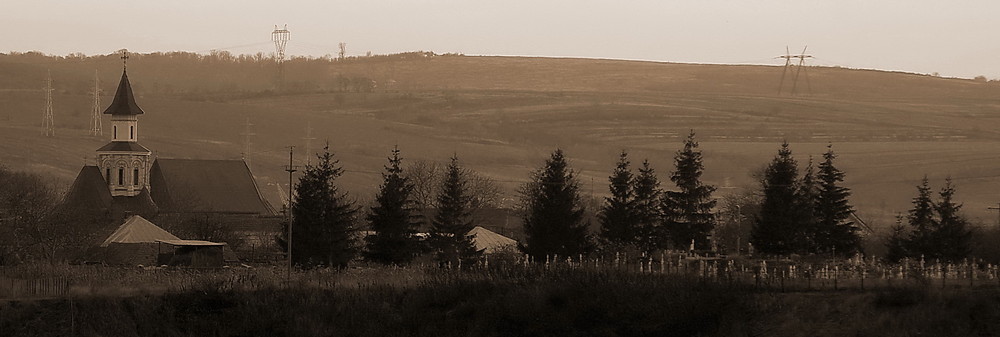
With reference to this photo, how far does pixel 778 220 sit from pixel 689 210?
4793 mm

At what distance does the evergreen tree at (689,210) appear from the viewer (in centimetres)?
6894

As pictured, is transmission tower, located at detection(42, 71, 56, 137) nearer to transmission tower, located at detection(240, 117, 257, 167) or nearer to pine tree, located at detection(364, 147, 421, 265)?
transmission tower, located at detection(240, 117, 257, 167)

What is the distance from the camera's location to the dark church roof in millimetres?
108250

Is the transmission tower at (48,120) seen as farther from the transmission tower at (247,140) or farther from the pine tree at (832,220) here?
the pine tree at (832,220)

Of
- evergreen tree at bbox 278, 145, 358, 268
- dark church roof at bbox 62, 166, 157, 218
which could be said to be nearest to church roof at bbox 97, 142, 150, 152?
dark church roof at bbox 62, 166, 157, 218

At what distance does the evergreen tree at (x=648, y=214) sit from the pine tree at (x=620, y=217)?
0.34 meters

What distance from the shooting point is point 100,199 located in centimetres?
11081

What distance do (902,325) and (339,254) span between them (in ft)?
112

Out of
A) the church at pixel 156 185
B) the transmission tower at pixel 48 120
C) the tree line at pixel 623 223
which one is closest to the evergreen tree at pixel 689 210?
the tree line at pixel 623 223

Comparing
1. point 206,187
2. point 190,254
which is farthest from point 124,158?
point 190,254

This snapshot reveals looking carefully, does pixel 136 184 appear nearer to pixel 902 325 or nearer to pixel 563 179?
pixel 563 179

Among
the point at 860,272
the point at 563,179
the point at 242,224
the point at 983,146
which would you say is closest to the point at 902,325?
the point at 860,272

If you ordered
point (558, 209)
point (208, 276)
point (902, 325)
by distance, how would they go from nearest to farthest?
point (902, 325), point (208, 276), point (558, 209)

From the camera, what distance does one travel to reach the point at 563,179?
228 ft
